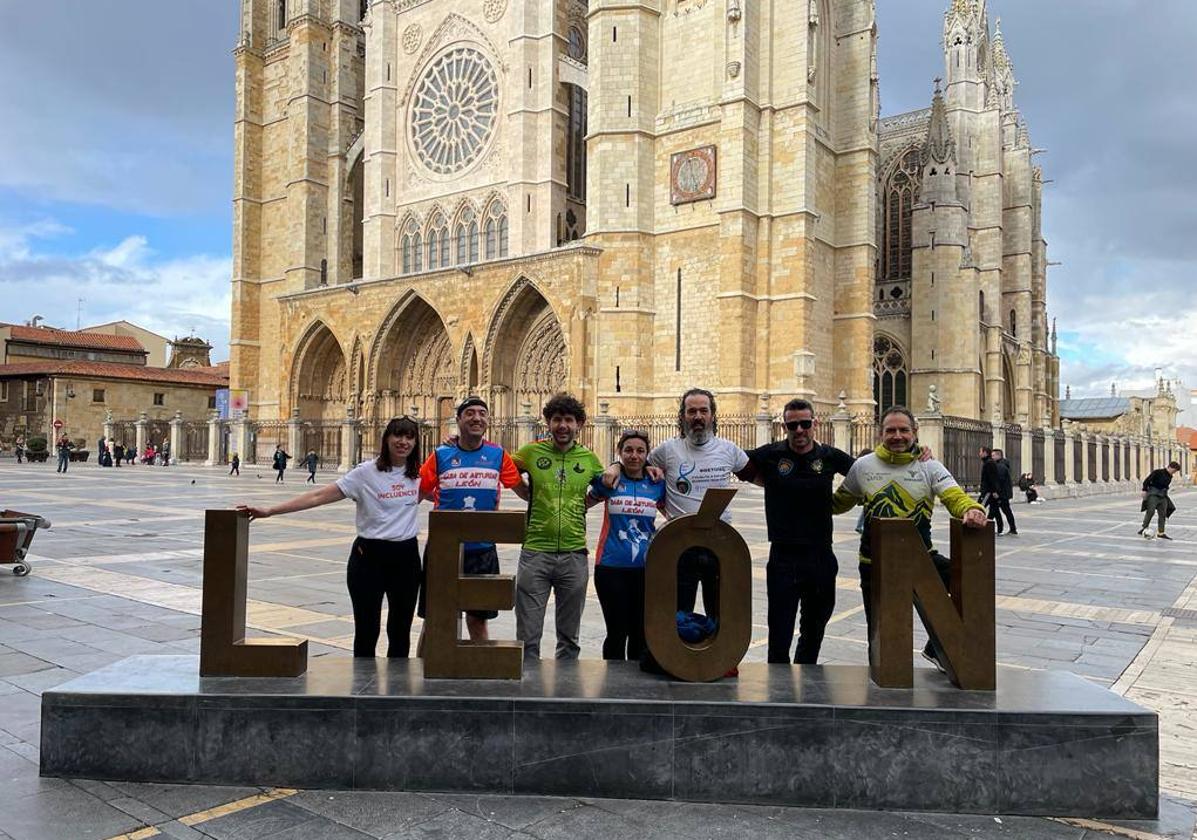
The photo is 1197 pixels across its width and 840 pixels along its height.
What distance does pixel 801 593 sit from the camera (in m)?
4.13

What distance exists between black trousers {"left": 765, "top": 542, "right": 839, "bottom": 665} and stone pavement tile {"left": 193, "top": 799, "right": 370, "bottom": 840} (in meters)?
2.12

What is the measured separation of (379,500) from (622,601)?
126 cm

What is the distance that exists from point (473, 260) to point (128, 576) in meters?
24.1

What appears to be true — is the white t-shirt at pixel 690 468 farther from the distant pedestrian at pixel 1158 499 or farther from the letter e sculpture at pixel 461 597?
the distant pedestrian at pixel 1158 499

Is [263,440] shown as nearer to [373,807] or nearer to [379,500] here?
[379,500]

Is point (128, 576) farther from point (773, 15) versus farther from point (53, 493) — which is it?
point (773, 15)

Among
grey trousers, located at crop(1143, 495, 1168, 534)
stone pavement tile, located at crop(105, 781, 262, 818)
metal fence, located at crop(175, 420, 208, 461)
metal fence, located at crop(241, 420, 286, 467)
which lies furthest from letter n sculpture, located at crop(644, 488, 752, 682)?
metal fence, located at crop(175, 420, 208, 461)

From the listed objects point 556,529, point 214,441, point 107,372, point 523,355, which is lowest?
point 556,529

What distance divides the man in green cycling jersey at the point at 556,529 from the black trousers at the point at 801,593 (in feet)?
3.03

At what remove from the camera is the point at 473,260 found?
30.8 m

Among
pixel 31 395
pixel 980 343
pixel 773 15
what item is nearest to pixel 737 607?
pixel 773 15

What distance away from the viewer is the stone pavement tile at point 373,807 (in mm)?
2926

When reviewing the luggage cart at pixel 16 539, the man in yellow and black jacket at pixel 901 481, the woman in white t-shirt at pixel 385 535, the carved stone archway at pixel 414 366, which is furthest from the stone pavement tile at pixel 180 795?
the carved stone archway at pixel 414 366

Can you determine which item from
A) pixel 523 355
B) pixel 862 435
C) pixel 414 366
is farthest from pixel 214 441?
pixel 862 435
